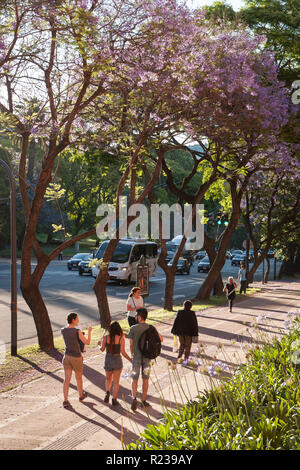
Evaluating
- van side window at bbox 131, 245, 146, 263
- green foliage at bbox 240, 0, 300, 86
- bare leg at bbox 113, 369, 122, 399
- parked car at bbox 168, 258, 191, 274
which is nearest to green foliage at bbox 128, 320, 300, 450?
bare leg at bbox 113, 369, 122, 399

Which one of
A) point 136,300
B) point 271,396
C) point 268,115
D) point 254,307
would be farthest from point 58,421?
point 254,307

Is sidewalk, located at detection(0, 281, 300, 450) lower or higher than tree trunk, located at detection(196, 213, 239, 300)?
lower

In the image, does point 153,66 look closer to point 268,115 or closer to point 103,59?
point 103,59

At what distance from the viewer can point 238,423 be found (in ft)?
19.5

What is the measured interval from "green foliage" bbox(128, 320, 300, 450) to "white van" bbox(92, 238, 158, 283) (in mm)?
27885

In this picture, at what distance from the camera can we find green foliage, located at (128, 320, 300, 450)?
563 centimetres

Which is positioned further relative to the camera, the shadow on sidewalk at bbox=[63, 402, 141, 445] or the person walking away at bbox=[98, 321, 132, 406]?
the person walking away at bbox=[98, 321, 132, 406]

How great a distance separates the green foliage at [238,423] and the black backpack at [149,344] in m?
1.71

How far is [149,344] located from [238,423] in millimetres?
3400

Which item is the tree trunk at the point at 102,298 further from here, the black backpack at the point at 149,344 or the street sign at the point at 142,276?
the black backpack at the point at 149,344

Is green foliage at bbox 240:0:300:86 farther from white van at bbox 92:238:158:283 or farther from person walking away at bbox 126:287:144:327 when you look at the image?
white van at bbox 92:238:158:283

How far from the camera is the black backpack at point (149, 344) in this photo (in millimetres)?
9211

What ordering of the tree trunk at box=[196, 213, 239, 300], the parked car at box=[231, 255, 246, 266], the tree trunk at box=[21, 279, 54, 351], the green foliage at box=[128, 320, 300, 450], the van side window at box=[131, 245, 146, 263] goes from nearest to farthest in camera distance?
the green foliage at box=[128, 320, 300, 450] → the tree trunk at box=[21, 279, 54, 351] → the tree trunk at box=[196, 213, 239, 300] → the van side window at box=[131, 245, 146, 263] → the parked car at box=[231, 255, 246, 266]

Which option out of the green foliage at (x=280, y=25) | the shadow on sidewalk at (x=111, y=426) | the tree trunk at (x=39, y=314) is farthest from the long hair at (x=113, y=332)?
the green foliage at (x=280, y=25)
